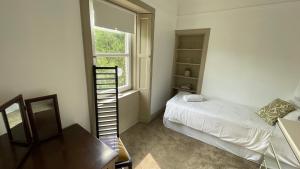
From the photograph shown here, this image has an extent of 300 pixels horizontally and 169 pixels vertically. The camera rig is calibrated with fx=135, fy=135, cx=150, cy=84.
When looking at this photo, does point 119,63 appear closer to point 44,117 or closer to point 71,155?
point 44,117

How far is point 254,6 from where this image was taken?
7.66ft

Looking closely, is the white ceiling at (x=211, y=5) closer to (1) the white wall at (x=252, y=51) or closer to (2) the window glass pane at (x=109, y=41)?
(1) the white wall at (x=252, y=51)

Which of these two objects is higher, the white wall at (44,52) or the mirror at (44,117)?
the white wall at (44,52)

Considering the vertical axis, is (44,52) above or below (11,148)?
above

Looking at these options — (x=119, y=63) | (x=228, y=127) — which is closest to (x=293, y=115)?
(x=228, y=127)

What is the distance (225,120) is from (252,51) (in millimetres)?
1418

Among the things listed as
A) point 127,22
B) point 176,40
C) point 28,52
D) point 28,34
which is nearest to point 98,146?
point 28,52

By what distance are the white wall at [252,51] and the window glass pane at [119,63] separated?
169cm

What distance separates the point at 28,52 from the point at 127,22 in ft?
4.64

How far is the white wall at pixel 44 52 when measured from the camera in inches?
36.4

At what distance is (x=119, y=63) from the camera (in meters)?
2.29

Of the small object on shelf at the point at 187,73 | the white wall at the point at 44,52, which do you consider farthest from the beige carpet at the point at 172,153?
the small object on shelf at the point at 187,73

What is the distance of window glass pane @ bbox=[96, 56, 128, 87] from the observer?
1962mm

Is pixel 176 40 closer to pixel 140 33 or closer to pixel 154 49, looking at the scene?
pixel 154 49
